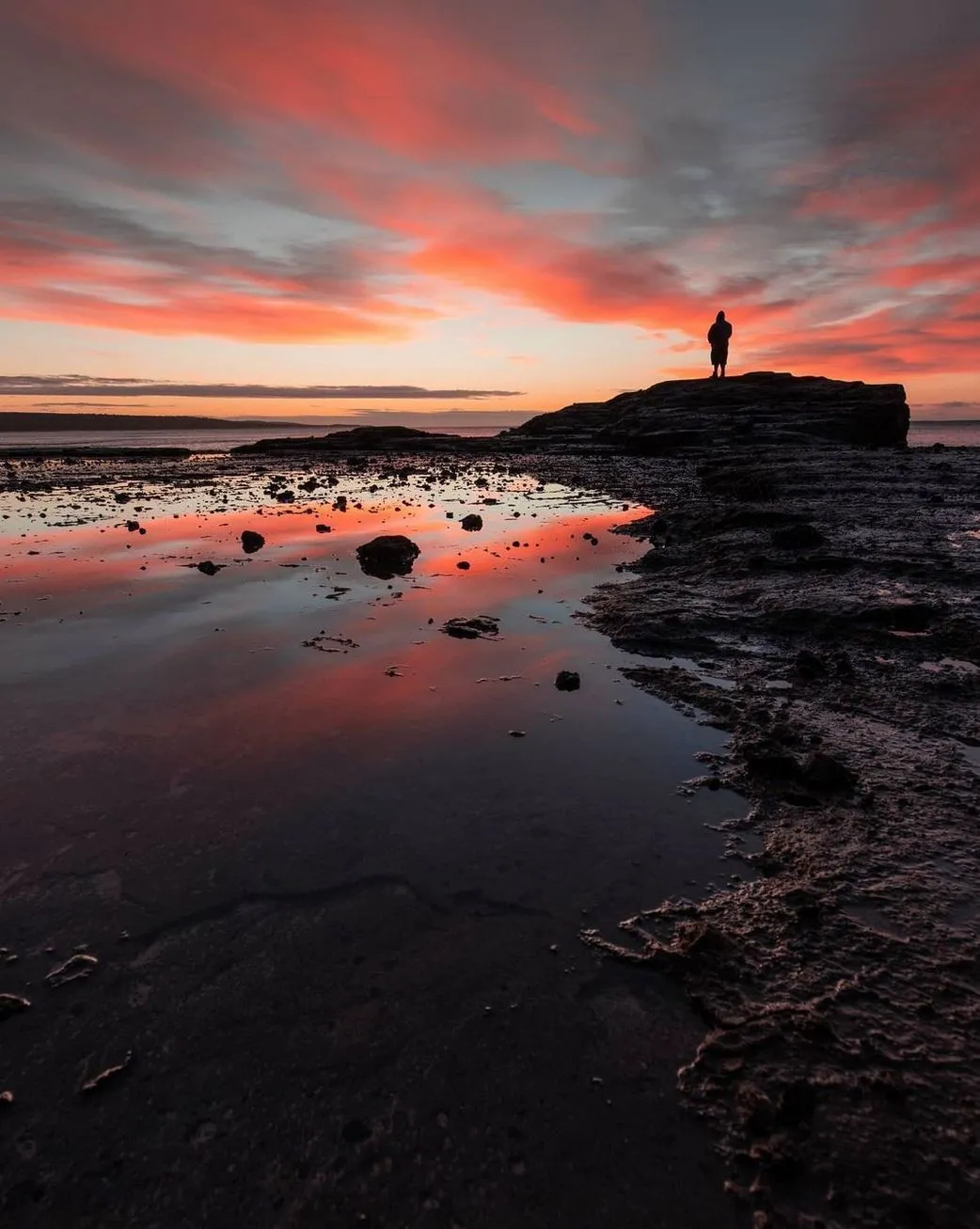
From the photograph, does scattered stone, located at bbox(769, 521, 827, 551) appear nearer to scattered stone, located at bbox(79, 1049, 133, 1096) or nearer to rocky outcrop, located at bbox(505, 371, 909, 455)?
scattered stone, located at bbox(79, 1049, 133, 1096)

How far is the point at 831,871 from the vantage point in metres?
3.50

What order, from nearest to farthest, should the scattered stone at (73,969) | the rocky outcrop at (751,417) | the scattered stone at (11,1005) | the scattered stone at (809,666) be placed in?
1. the scattered stone at (11,1005)
2. the scattered stone at (73,969)
3. the scattered stone at (809,666)
4. the rocky outcrop at (751,417)

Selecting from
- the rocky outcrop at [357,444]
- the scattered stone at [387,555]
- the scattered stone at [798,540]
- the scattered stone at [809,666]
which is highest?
the rocky outcrop at [357,444]

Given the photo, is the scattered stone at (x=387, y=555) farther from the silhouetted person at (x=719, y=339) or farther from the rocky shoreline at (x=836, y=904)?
the silhouetted person at (x=719, y=339)

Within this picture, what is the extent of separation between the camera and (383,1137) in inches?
85.5

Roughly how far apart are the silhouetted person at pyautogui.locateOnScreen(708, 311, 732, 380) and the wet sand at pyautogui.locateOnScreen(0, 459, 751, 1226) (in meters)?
47.7

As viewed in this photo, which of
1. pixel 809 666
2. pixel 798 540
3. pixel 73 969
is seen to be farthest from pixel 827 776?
pixel 798 540

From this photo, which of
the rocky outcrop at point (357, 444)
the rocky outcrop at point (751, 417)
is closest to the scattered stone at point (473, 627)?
the rocky outcrop at point (751, 417)

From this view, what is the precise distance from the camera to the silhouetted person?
47312 mm

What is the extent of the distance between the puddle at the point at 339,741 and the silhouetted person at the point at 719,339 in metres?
44.6

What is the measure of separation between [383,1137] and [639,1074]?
3.05 ft

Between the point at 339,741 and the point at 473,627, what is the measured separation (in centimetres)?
291

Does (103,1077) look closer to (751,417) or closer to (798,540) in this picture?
(798,540)

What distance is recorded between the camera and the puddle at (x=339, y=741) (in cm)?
360
